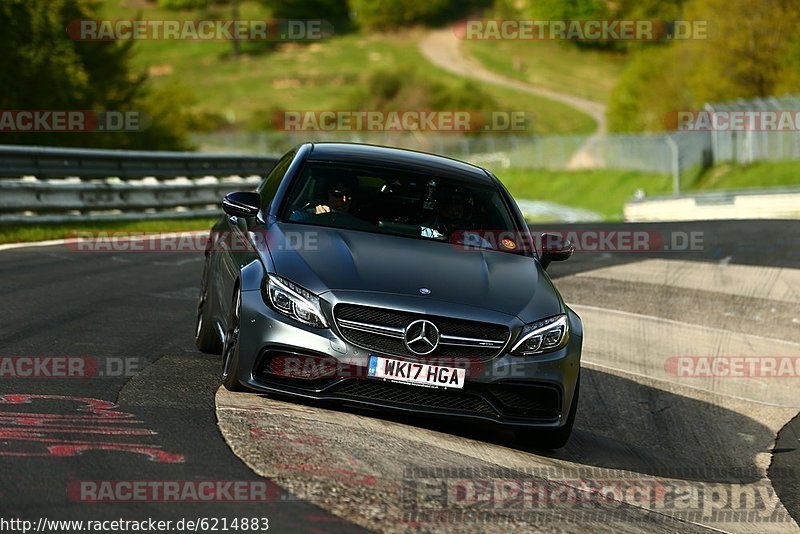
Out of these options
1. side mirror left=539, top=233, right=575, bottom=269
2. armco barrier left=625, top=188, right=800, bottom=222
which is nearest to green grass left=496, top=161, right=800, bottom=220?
armco barrier left=625, top=188, right=800, bottom=222

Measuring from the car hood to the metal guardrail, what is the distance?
11.3m

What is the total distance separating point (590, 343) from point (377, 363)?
5.27 meters

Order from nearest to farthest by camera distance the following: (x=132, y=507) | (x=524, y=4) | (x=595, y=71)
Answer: (x=132, y=507), (x=595, y=71), (x=524, y=4)

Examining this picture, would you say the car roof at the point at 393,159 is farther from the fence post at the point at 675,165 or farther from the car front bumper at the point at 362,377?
the fence post at the point at 675,165

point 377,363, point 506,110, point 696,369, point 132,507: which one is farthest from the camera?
point 506,110

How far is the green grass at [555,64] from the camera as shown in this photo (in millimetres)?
124938

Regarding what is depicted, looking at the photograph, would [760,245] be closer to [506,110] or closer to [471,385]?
[471,385]

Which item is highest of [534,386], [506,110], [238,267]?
[238,267]

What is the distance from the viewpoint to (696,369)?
11656mm

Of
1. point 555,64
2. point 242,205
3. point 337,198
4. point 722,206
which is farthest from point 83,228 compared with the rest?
point 555,64

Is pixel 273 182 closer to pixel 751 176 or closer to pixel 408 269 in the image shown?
pixel 408 269

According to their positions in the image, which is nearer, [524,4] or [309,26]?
[524,4]

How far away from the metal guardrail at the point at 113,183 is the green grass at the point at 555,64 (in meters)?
97.7

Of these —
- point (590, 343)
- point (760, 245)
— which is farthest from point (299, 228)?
point (760, 245)
